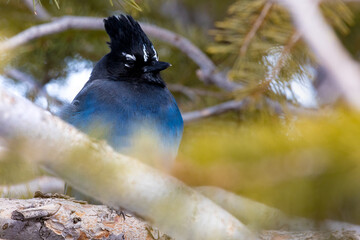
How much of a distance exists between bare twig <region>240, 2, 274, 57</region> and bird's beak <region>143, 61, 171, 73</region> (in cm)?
63

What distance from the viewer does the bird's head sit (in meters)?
2.99

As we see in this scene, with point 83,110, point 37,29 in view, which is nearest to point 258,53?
point 83,110

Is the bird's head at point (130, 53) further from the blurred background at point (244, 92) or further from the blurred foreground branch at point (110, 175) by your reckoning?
the blurred foreground branch at point (110, 175)

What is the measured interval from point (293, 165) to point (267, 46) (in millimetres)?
2401

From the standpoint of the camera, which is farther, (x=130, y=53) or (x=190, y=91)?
(x=190, y=91)

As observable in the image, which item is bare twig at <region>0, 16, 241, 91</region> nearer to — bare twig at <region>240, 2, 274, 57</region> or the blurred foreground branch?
bare twig at <region>240, 2, 274, 57</region>

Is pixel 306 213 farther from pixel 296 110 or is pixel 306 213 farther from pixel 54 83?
pixel 54 83

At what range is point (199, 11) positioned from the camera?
5.24 meters

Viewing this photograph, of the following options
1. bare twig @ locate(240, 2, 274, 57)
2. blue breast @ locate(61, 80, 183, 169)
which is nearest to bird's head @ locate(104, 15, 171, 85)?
blue breast @ locate(61, 80, 183, 169)

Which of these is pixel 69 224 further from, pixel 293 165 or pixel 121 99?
pixel 293 165

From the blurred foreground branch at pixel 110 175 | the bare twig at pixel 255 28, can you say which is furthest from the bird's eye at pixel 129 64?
the blurred foreground branch at pixel 110 175

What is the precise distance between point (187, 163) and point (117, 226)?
1206 millimetres

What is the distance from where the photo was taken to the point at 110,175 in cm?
104

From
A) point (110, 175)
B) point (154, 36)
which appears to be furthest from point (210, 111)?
point (110, 175)
